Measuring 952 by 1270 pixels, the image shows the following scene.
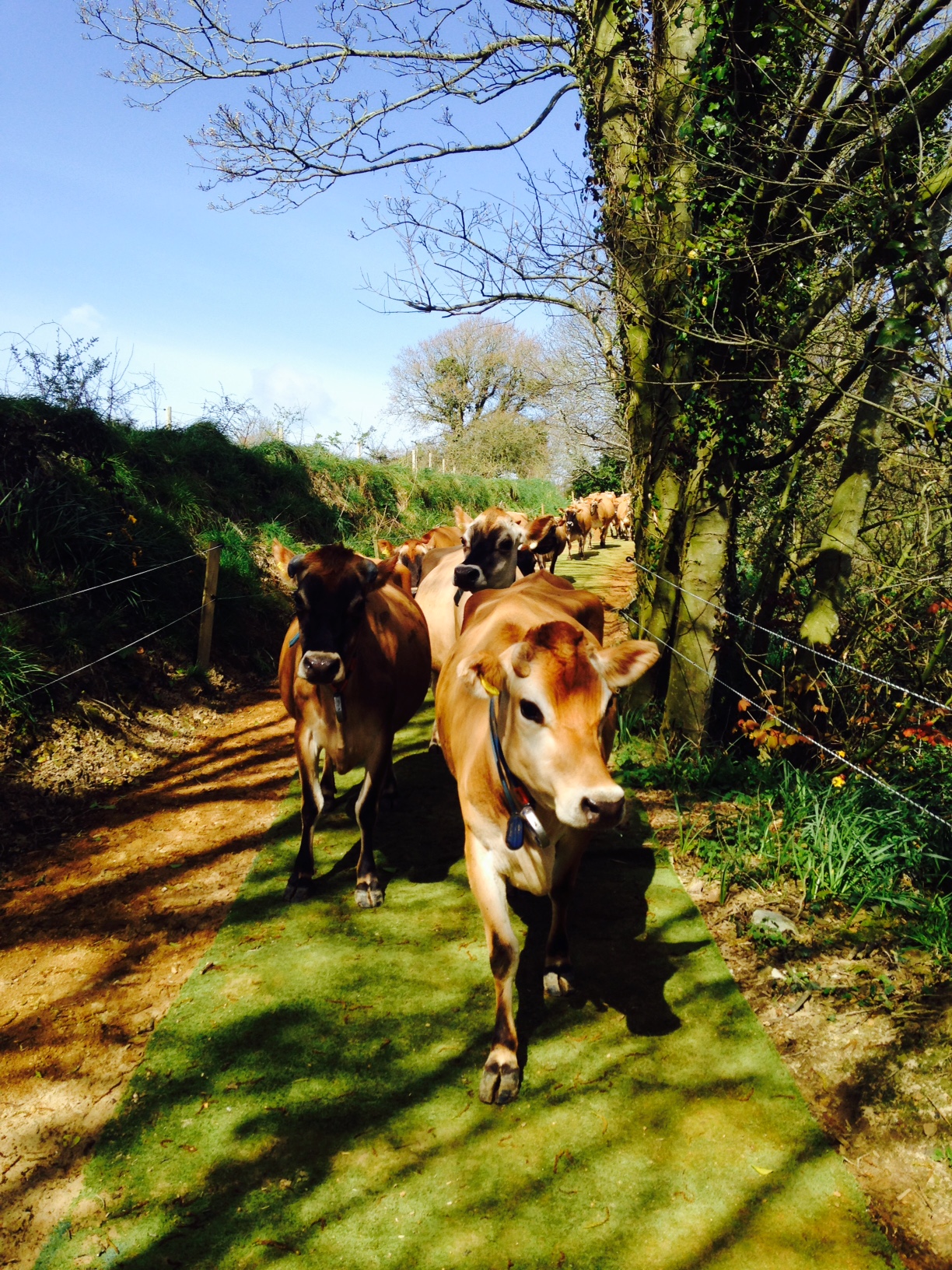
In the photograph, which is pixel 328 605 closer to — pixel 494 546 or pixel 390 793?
pixel 390 793

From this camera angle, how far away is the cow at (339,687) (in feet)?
13.0

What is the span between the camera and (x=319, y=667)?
12.3ft

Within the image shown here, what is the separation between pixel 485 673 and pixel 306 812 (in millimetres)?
2092

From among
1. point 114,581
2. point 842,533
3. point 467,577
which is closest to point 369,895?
point 467,577

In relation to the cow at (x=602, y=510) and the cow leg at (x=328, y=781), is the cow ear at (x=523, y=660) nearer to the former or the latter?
the cow leg at (x=328, y=781)

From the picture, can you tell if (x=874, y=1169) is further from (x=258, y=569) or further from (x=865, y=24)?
(x=258, y=569)

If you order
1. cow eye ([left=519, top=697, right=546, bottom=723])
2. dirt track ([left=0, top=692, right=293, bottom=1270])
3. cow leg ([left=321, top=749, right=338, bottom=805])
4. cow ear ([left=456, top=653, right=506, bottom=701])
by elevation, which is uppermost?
cow ear ([left=456, top=653, right=506, bottom=701])

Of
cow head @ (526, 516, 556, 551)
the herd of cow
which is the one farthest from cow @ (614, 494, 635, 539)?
the herd of cow

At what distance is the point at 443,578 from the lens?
722 centimetres

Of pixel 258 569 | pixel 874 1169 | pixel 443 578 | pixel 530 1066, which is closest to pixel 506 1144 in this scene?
pixel 530 1066

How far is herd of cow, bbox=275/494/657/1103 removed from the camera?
8.64 ft

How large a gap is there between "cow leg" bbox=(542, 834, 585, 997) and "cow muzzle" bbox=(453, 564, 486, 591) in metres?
2.97

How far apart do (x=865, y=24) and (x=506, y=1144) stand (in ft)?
17.4

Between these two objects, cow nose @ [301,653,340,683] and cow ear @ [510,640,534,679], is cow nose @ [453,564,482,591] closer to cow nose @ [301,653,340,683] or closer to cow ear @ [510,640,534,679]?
cow nose @ [301,653,340,683]
